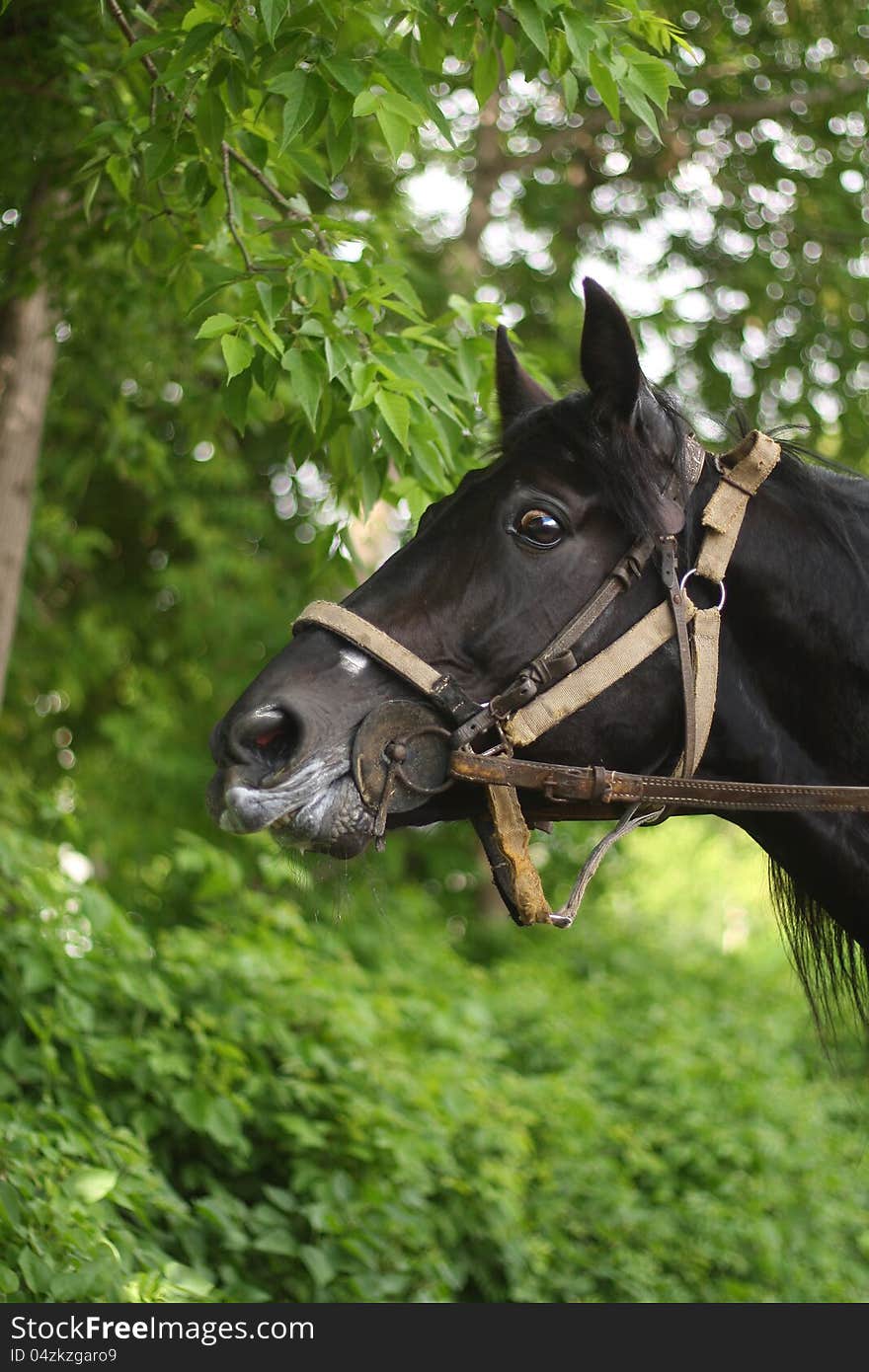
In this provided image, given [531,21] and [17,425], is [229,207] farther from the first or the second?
[17,425]

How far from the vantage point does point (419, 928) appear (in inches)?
336

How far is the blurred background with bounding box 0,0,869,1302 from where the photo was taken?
308 cm

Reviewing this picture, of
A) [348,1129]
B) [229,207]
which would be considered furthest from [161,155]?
[348,1129]

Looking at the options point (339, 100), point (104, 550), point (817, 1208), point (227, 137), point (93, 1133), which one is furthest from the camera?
point (104, 550)

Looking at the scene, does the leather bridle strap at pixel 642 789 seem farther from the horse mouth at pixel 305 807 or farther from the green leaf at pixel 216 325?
the green leaf at pixel 216 325

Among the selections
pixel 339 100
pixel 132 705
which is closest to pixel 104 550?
pixel 132 705

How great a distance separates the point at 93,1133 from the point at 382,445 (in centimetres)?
223

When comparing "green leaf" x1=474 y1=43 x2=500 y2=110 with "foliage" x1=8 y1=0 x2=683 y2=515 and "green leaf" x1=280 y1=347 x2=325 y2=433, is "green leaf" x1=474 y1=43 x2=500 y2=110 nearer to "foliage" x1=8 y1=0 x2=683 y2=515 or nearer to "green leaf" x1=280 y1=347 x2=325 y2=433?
"foliage" x1=8 y1=0 x2=683 y2=515

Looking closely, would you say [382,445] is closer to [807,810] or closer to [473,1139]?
[807,810]

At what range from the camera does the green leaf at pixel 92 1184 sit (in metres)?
3.24

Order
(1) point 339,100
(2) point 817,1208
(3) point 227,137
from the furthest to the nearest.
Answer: (2) point 817,1208 < (3) point 227,137 < (1) point 339,100

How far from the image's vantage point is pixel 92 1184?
326 cm

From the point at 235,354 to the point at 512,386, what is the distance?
0.61m

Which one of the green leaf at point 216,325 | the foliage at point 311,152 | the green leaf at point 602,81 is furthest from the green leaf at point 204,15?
the green leaf at point 602,81
